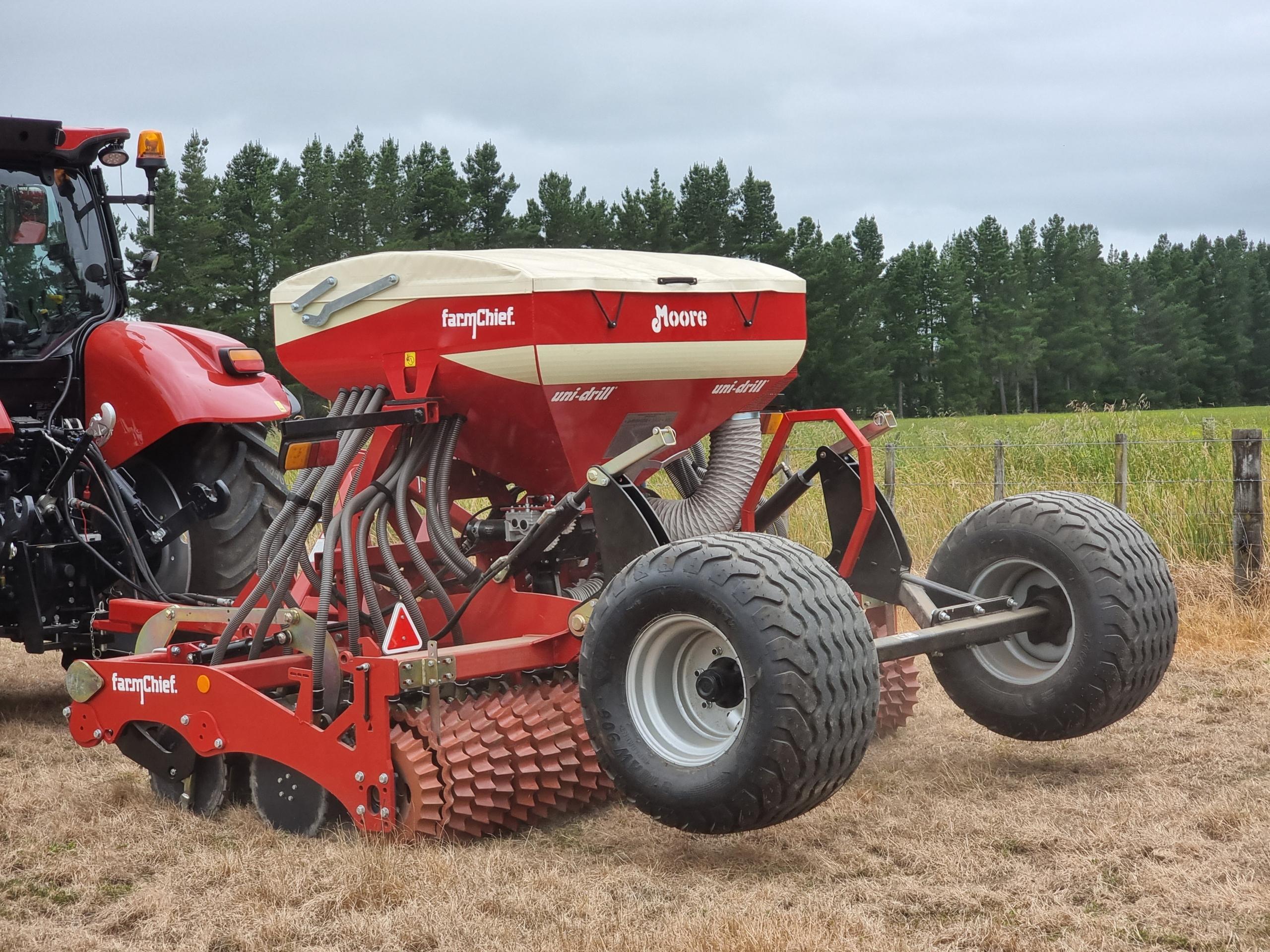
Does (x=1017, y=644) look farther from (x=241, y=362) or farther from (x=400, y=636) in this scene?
(x=241, y=362)

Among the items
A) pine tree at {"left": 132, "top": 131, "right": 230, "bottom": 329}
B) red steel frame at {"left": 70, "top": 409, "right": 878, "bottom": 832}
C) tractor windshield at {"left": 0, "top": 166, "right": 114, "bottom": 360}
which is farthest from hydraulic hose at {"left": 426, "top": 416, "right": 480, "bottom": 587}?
pine tree at {"left": 132, "top": 131, "right": 230, "bottom": 329}

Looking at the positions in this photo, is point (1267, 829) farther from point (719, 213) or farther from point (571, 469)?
point (719, 213)

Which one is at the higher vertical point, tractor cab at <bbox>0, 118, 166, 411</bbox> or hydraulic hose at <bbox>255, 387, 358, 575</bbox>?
tractor cab at <bbox>0, 118, 166, 411</bbox>

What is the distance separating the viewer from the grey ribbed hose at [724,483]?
4.36 meters

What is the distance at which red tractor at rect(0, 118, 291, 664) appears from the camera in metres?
4.89

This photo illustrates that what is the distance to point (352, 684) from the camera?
12.0 ft

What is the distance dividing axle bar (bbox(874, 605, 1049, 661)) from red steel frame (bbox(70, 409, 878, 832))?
430 millimetres

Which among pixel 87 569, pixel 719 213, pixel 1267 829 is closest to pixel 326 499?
pixel 87 569

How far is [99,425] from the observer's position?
4.84 m

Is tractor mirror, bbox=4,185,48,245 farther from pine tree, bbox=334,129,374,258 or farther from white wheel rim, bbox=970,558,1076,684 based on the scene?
pine tree, bbox=334,129,374,258

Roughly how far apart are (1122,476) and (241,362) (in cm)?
524

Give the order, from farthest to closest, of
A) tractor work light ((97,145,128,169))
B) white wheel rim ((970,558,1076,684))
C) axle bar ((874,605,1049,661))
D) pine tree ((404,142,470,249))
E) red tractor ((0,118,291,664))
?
pine tree ((404,142,470,249)), tractor work light ((97,145,128,169)), red tractor ((0,118,291,664)), white wheel rim ((970,558,1076,684)), axle bar ((874,605,1049,661))

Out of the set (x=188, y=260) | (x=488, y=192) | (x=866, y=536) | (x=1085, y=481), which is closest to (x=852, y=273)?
(x=488, y=192)

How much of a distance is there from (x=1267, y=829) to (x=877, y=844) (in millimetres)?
967
